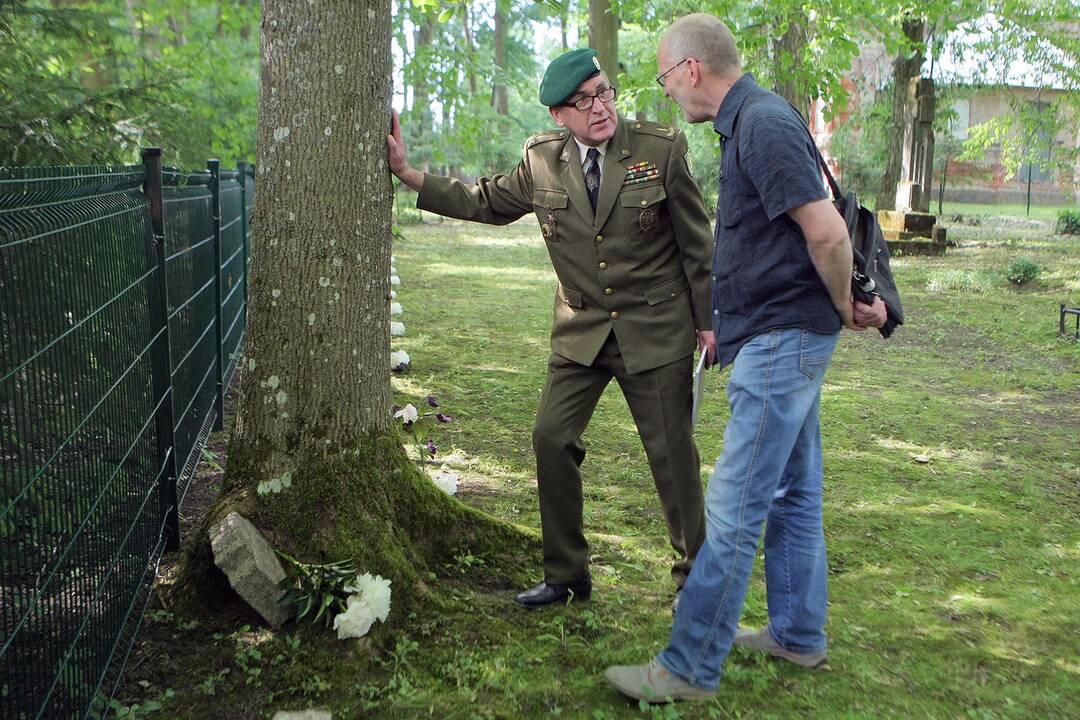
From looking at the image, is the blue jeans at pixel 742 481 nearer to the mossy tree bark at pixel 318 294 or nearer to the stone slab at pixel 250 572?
the mossy tree bark at pixel 318 294

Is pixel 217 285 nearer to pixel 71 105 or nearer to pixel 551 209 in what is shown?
pixel 71 105

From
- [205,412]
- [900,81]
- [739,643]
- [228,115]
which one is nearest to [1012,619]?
[739,643]

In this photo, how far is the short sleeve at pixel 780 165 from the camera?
3033 mm

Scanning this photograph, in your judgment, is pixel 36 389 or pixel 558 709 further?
pixel 558 709

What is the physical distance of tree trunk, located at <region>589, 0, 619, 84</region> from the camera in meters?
12.9

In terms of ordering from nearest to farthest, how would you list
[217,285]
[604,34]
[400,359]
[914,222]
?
[217,285]
[400,359]
[604,34]
[914,222]

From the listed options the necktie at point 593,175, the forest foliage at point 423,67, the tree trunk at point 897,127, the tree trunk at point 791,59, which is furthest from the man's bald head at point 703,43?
the tree trunk at point 897,127

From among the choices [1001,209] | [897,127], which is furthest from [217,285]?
[1001,209]

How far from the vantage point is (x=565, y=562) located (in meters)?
4.00

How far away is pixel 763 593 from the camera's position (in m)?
4.30

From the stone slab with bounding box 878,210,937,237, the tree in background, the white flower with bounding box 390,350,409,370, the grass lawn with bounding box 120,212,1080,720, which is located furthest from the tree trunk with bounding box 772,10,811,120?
the stone slab with bounding box 878,210,937,237

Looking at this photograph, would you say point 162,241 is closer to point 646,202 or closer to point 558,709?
point 646,202

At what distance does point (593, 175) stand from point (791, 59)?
7182 millimetres

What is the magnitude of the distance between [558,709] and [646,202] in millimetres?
1815
